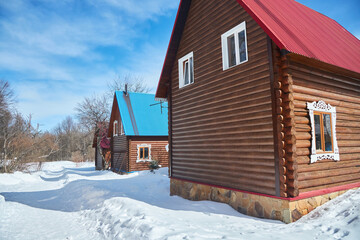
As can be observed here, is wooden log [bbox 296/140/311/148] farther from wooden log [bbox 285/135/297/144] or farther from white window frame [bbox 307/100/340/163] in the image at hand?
wooden log [bbox 285/135/297/144]

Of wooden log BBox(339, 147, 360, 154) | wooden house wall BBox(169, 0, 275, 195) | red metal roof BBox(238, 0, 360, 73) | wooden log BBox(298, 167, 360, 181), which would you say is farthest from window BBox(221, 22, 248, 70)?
wooden log BBox(339, 147, 360, 154)

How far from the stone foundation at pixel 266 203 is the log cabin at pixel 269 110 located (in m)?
0.03

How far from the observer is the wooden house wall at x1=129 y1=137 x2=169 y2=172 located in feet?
64.4

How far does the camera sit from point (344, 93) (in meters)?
7.51

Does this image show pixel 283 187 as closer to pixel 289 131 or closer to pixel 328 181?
pixel 289 131

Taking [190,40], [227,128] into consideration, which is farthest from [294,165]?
[190,40]

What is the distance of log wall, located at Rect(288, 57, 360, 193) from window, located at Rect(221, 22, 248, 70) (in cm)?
164

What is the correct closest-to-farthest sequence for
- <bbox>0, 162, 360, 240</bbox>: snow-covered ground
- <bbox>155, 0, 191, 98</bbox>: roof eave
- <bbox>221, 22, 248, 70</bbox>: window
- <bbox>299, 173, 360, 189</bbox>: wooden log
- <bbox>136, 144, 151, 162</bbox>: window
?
<bbox>0, 162, 360, 240</bbox>: snow-covered ground
<bbox>299, 173, 360, 189</bbox>: wooden log
<bbox>221, 22, 248, 70</bbox>: window
<bbox>155, 0, 191, 98</bbox>: roof eave
<bbox>136, 144, 151, 162</bbox>: window

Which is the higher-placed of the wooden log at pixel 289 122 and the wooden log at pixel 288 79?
the wooden log at pixel 288 79

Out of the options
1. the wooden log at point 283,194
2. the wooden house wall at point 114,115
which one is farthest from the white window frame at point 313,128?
the wooden house wall at point 114,115

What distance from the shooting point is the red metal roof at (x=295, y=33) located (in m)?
6.09

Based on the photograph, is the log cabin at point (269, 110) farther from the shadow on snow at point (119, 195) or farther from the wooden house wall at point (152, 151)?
the wooden house wall at point (152, 151)

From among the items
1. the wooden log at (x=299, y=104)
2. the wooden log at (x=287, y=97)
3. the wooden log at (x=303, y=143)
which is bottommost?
the wooden log at (x=303, y=143)

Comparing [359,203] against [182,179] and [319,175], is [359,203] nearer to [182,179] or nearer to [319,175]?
[319,175]
